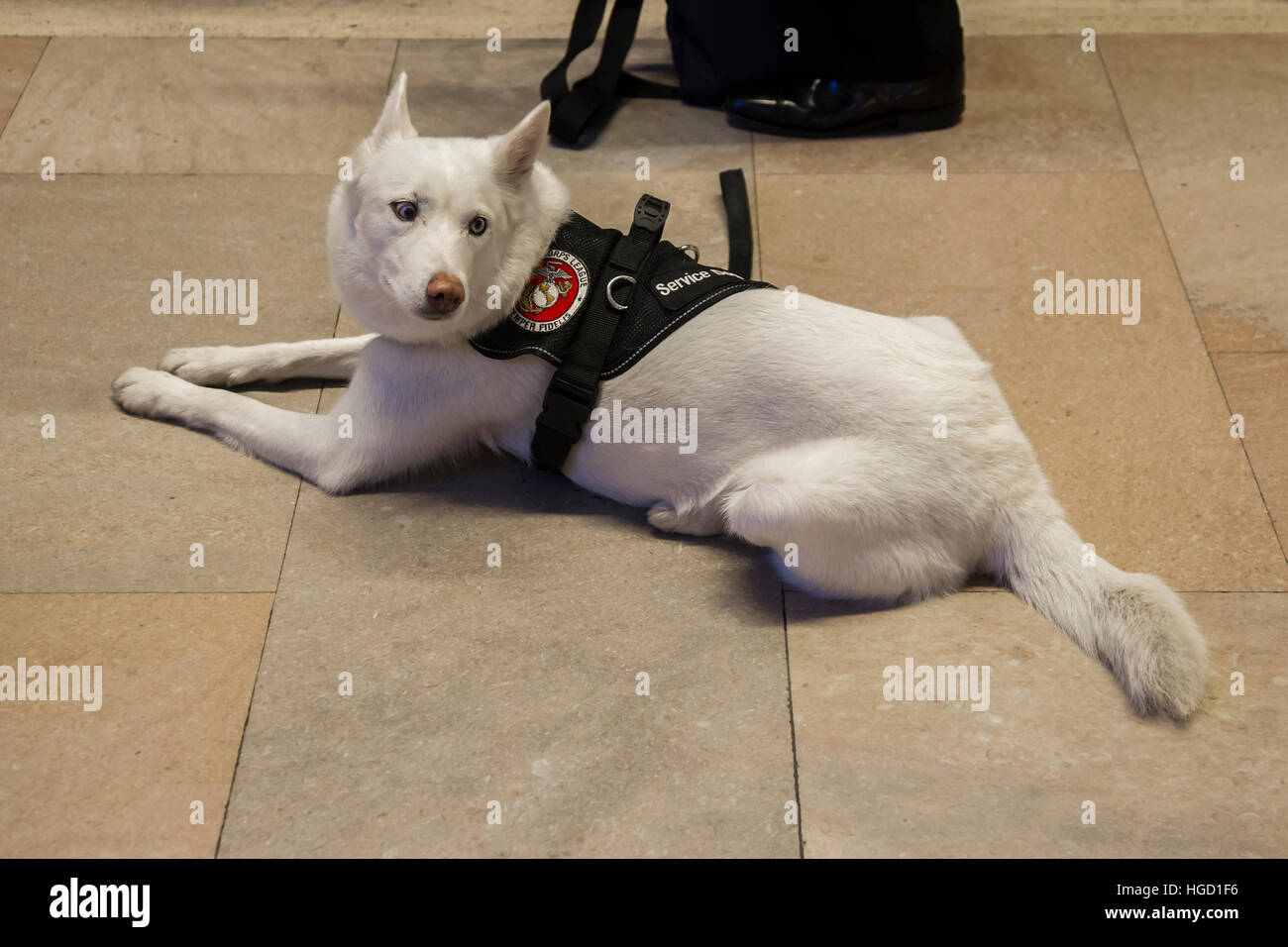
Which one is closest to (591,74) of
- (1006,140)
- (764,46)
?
(764,46)

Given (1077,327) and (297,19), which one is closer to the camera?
(1077,327)

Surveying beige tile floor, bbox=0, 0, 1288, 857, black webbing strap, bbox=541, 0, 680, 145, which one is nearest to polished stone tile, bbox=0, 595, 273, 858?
beige tile floor, bbox=0, 0, 1288, 857

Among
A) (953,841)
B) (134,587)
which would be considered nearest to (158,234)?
(134,587)

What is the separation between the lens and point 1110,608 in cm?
288

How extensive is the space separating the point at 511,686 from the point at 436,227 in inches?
46.9

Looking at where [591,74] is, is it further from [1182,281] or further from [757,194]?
[1182,281]

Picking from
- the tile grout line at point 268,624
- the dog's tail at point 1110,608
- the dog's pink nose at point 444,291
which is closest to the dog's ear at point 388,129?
the dog's pink nose at point 444,291

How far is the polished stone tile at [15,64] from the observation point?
15.9ft

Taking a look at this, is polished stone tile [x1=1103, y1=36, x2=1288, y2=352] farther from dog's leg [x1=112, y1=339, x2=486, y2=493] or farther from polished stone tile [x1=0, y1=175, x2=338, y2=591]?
polished stone tile [x1=0, y1=175, x2=338, y2=591]

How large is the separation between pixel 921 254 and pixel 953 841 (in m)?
2.41

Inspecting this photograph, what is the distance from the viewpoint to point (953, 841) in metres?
2.64

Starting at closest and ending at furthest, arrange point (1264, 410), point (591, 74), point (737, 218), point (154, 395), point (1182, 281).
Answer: point (154, 395), point (1264, 410), point (1182, 281), point (737, 218), point (591, 74)

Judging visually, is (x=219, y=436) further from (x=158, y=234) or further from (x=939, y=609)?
(x=939, y=609)

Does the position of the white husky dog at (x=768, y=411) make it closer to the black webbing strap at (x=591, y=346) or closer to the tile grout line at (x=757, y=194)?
the black webbing strap at (x=591, y=346)
